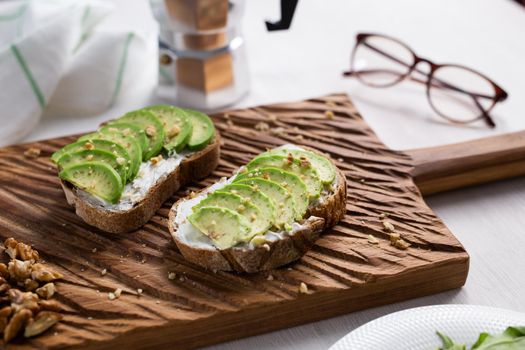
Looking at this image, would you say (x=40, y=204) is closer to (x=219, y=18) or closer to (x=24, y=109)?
(x=24, y=109)

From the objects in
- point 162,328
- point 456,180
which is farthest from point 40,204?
point 456,180

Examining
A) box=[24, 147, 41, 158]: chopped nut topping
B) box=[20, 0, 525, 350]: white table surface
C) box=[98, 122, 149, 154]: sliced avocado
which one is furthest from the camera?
box=[24, 147, 41, 158]: chopped nut topping

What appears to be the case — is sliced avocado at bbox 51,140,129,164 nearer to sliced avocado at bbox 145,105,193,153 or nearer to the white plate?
sliced avocado at bbox 145,105,193,153

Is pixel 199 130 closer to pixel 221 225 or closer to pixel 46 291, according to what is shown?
pixel 221 225

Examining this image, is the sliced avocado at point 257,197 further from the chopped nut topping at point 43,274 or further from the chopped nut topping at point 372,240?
the chopped nut topping at point 43,274

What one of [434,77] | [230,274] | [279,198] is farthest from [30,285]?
[434,77]

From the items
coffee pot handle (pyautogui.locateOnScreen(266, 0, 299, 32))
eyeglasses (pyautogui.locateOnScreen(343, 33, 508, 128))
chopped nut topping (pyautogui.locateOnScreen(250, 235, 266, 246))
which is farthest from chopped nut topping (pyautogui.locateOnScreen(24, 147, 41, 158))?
eyeglasses (pyautogui.locateOnScreen(343, 33, 508, 128))
